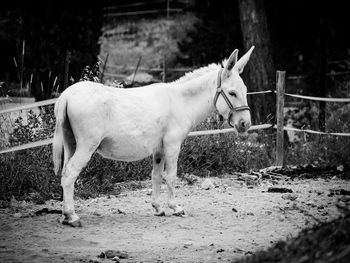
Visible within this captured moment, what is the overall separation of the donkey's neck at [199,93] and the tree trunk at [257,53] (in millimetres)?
5618

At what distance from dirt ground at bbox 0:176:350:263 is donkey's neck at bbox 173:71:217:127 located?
1254 millimetres

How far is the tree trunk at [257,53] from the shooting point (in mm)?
13320

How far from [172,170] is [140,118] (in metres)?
0.78

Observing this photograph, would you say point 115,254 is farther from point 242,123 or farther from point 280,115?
point 280,115

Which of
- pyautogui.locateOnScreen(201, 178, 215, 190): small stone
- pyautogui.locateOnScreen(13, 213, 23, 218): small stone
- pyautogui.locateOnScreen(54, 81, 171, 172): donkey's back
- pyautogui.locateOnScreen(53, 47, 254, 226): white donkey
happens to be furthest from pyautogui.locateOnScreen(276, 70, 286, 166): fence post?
pyautogui.locateOnScreen(13, 213, 23, 218): small stone

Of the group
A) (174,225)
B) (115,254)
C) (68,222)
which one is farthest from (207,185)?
(115,254)

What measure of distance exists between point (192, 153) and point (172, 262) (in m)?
4.93

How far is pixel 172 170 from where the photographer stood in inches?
297

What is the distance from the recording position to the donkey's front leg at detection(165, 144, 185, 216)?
7453 millimetres

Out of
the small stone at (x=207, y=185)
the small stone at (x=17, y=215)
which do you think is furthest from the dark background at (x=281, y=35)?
the small stone at (x=17, y=215)

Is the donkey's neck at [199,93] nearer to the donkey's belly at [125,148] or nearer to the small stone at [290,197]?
the donkey's belly at [125,148]

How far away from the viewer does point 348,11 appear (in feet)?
55.4

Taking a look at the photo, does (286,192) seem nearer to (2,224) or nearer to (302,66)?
(2,224)

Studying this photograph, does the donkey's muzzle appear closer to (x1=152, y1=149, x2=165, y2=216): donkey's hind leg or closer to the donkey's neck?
the donkey's neck
